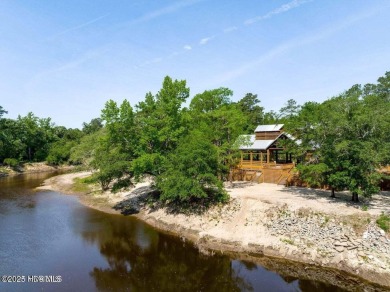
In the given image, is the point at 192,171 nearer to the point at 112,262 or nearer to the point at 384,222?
the point at 112,262

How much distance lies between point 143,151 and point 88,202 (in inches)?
547

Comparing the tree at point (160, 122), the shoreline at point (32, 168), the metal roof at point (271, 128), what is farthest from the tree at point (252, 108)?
the shoreline at point (32, 168)

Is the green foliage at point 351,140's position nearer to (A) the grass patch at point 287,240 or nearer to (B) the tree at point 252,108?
(A) the grass patch at point 287,240

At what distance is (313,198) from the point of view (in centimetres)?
2730

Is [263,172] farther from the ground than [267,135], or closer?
closer

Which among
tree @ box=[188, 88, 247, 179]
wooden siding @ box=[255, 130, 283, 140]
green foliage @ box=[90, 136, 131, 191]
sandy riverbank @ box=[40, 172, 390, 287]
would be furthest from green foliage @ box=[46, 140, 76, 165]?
wooden siding @ box=[255, 130, 283, 140]

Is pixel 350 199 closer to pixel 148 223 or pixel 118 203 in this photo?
pixel 148 223

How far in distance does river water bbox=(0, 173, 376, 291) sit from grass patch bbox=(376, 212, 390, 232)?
630 centimetres

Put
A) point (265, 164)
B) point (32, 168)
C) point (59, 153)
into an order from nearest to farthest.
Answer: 1. point (265, 164)
2. point (32, 168)
3. point (59, 153)

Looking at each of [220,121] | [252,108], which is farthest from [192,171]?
[252,108]

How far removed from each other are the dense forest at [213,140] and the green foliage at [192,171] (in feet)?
0.33

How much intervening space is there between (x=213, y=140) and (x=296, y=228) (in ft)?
52.7

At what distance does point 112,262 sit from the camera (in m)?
21.6

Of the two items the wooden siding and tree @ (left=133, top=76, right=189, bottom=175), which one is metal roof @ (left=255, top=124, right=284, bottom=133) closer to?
the wooden siding
